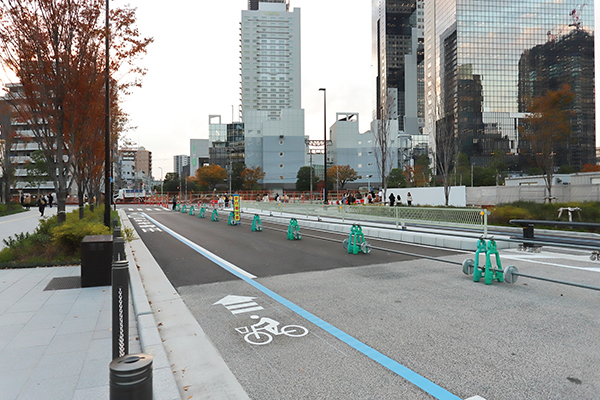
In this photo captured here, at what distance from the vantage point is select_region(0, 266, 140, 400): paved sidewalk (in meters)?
3.42

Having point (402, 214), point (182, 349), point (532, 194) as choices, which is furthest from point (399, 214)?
point (532, 194)

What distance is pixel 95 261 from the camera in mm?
7301

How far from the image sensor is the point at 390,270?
886 cm

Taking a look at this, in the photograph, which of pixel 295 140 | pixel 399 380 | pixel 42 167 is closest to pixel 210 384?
pixel 399 380

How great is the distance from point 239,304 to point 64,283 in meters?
3.98

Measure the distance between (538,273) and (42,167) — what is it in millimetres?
61391

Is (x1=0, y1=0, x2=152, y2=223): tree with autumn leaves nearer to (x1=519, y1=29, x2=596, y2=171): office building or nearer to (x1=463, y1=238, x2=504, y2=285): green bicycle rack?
(x1=463, y1=238, x2=504, y2=285): green bicycle rack

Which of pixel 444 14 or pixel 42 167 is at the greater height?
pixel 444 14

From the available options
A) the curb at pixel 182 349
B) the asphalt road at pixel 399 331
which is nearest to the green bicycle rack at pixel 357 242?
the asphalt road at pixel 399 331

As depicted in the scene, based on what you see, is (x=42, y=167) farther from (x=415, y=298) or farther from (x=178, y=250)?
(x=415, y=298)

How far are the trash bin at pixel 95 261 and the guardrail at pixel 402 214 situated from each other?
11.0 meters

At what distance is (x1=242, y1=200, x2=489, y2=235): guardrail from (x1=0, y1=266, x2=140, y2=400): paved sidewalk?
11341mm

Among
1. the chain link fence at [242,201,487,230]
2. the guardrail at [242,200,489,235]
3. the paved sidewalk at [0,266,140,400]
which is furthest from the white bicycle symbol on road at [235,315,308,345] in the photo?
the chain link fence at [242,201,487,230]

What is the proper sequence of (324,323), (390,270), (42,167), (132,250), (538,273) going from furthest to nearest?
(42,167), (132,250), (390,270), (538,273), (324,323)
